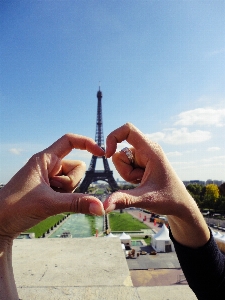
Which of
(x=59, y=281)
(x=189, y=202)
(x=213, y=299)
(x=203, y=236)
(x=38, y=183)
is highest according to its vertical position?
(x=38, y=183)

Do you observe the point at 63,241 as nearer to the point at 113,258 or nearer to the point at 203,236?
the point at 113,258

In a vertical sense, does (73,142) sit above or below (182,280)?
above

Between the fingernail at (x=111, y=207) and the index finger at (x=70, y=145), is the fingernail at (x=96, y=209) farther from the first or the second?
the index finger at (x=70, y=145)

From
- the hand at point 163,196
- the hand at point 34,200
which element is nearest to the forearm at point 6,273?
the hand at point 34,200

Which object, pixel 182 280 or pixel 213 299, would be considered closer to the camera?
pixel 213 299

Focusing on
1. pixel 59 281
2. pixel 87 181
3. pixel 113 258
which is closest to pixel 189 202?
pixel 59 281

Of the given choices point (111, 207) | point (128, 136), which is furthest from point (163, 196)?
point (128, 136)
